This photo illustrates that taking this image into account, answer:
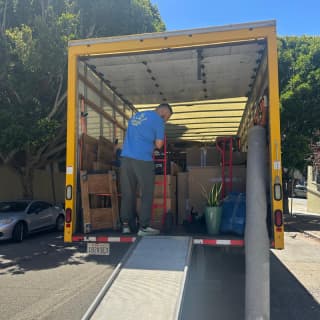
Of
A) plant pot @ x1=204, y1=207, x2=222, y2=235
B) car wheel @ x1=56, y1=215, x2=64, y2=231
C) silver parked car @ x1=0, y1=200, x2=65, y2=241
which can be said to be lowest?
car wheel @ x1=56, y1=215, x2=64, y2=231

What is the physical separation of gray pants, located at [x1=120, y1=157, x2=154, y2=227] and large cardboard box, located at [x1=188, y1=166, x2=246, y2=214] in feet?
2.97

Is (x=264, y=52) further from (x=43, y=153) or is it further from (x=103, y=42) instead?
(x=43, y=153)

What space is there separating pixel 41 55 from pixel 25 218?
15.4 feet

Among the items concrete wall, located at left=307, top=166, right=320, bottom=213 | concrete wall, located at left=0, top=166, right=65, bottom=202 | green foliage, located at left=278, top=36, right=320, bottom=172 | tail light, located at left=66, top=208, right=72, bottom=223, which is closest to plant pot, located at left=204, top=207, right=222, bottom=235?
tail light, located at left=66, top=208, right=72, bottom=223

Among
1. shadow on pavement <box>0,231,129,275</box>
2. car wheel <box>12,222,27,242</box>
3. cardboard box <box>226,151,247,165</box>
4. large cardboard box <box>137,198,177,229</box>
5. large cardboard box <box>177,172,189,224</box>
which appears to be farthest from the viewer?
car wheel <box>12,222,27,242</box>

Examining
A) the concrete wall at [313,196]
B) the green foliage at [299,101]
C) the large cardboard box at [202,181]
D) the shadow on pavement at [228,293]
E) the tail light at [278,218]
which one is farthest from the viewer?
the concrete wall at [313,196]

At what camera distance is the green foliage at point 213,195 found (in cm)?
482

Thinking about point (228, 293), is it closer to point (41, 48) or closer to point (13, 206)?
point (13, 206)

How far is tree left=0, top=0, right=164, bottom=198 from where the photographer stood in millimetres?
10719

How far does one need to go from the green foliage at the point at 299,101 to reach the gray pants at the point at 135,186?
11.1 m

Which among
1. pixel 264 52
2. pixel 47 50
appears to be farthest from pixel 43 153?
pixel 264 52

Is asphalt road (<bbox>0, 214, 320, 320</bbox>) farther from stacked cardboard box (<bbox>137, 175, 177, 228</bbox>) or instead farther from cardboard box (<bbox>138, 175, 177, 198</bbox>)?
cardboard box (<bbox>138, 175, 177, 198</bbox>)

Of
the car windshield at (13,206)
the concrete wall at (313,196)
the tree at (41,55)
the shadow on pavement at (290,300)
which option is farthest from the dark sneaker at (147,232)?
the concrete wall at (313,196)

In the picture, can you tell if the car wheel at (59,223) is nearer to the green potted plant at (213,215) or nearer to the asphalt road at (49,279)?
the asphalt road at (49,279)
